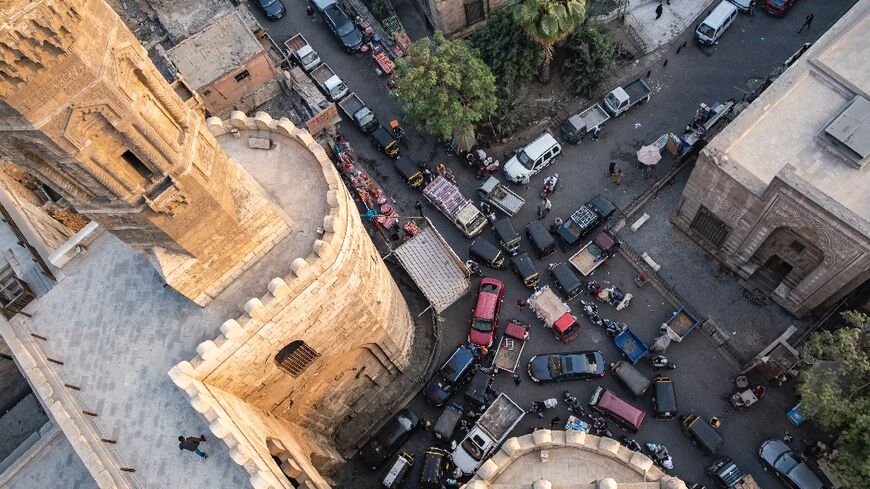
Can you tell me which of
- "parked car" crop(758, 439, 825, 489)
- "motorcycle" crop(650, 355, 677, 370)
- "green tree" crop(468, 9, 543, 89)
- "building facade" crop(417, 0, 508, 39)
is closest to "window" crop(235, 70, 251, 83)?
"building facade" crop(417, 0, 508, 39)

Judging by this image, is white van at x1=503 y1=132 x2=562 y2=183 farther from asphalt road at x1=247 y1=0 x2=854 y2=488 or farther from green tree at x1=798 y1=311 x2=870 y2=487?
green tree at x1=798 y1=311 x2=870 y2=487

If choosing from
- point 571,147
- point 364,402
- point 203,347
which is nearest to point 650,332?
point 571,147

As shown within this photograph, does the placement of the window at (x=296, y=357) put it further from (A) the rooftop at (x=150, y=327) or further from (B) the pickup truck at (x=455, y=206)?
(B) the pickup truck at (x=455, y=206)

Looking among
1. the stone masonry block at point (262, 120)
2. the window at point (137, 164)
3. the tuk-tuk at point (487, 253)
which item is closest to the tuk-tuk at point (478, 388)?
the tuk-tuk at point (487, 253)

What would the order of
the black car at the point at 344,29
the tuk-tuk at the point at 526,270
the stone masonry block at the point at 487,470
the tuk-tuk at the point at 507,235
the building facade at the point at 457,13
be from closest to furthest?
1. the stone masonry block at the point at 487,470
2. the tuk-tuk at the point at 526,270
3. the tuk-tuk at the point at 507,235
4. the building facade at the point at 457,13
5. the black car at the point at 344,29

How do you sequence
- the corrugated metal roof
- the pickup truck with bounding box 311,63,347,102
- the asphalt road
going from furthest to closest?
the pickup truck with bounding box 311,63,347,102 < the corrugated metal roof < the asphalt road

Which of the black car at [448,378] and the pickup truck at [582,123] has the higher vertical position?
the pickup truck at [582,123]

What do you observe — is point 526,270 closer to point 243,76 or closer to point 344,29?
point 243,76
